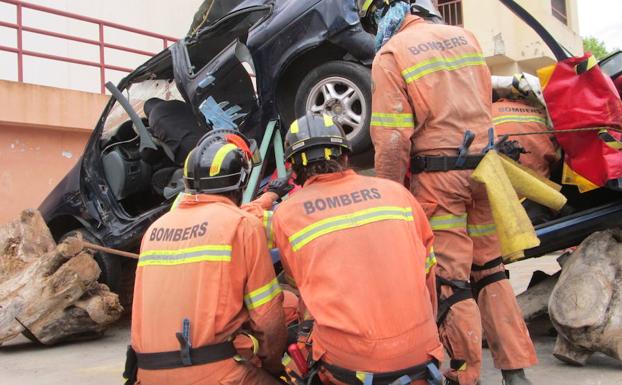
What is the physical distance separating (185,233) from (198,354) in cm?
47

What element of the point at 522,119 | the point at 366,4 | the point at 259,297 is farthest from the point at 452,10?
the point at 259,297

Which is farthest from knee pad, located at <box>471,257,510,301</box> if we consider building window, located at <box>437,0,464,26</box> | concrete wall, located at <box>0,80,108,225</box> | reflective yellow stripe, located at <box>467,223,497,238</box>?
building window, located at <box>437,0,464,26</box>

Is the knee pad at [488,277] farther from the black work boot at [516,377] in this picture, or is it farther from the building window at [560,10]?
the building window at [560,10]

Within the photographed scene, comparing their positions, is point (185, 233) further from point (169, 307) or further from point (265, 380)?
point (265, 380)

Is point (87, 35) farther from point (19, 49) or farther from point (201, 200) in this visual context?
point (201, 200)

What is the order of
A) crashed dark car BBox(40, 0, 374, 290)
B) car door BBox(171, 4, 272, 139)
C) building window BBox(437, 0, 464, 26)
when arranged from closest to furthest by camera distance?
crashed dark car BBox(40, 0, 374, 290), car door BBox(171, 4, 272, 139), building window BBox(437, 0, 464, 26)

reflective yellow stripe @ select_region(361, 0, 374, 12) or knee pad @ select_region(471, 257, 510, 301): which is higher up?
reflective yellow stripe @ select_region(361, 0, 374, 12)

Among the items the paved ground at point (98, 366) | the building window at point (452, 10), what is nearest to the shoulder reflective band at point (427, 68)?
the paved ground at point (98, 366)

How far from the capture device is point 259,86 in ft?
14.5

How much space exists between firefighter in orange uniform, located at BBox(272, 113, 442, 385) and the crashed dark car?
156 cm

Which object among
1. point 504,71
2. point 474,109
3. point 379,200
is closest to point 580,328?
point 474,109

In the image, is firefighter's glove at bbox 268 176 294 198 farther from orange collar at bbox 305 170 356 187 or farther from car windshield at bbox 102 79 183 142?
car windshield at bbox 102 79 183 142

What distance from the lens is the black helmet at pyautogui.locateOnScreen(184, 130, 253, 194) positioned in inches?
110

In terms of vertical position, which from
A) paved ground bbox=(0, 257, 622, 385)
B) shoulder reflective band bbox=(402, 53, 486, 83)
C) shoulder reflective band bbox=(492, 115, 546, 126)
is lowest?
paved ground bbox=(0, 257, 622, 385)
